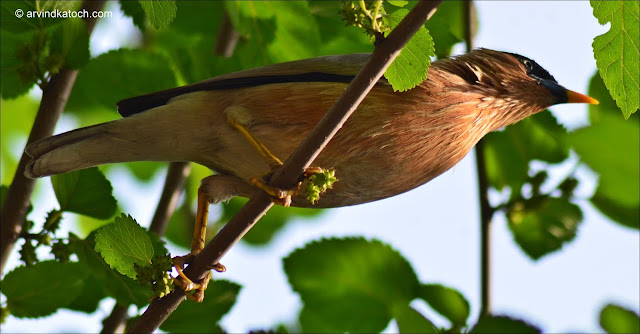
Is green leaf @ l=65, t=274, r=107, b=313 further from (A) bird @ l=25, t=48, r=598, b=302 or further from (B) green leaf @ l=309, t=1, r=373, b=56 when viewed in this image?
(B) green leaf @ l=309, t=1, r=373, b=56

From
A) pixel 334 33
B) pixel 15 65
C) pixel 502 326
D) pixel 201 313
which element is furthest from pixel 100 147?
pixel 502 326

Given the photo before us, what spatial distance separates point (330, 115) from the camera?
246 centimetres

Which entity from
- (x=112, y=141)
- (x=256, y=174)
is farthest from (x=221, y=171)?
(x=112, y=141)

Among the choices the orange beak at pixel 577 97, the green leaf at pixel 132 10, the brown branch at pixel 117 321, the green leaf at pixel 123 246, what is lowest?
the green leaf at pixel 123 246

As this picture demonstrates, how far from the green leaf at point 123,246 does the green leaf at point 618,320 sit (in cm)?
273

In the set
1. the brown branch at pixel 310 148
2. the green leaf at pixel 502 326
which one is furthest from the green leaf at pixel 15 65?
the green leaf at pixel 502 326

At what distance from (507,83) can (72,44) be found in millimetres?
2344

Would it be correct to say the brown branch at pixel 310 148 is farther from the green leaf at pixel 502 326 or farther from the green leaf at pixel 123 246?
the green leaf at pixel 502 326

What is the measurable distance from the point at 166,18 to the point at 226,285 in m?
1.57

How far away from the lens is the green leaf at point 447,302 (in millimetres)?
4070

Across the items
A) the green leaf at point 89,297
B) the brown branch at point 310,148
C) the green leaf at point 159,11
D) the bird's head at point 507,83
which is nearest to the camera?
the brown branch at point 310,148

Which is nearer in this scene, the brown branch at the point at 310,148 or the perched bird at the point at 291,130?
the brown branch at the point at 310,148

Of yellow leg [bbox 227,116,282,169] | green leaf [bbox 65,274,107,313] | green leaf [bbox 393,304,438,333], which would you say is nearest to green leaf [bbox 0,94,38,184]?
green leaf [bbox 65,274,107,313]

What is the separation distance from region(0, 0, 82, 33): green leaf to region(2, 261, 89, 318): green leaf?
1.13 metres
